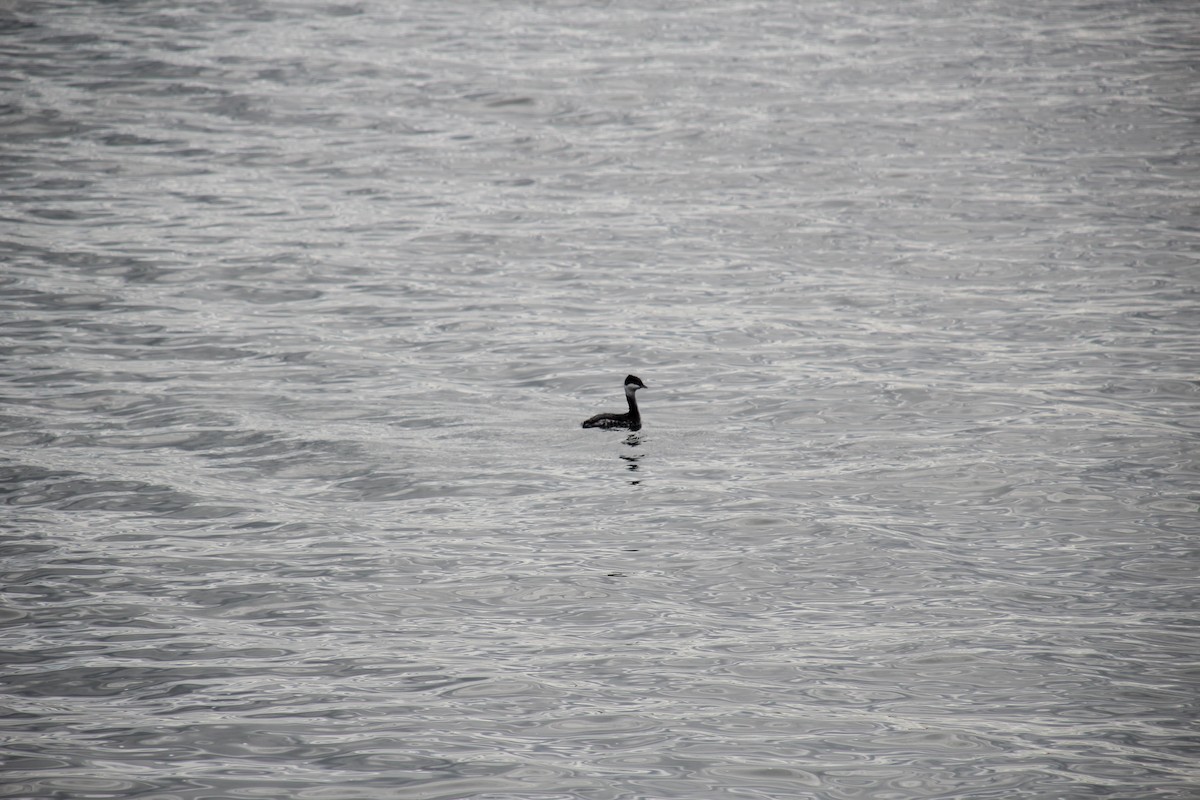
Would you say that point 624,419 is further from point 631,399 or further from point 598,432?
point 631,399

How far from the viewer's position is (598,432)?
1958 centimetres

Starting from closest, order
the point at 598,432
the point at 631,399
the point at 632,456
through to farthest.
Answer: the point at 632,456 < the point at 598,432 < the point at 631,399

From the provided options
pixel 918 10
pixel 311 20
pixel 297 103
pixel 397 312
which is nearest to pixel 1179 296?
pixel 397 312

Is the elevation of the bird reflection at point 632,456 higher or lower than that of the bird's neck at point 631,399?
lower

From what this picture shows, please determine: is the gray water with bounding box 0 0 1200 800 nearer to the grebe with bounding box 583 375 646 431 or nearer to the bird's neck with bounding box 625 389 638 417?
the grebe with bounding box 583 375 646 431

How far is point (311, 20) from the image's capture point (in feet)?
161

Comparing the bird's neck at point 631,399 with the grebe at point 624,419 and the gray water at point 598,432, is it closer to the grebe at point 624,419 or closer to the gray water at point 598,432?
the grebe at point 624,419

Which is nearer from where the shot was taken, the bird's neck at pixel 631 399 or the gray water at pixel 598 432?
the gray water at pixel 598 432

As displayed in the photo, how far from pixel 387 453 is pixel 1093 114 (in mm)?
25563

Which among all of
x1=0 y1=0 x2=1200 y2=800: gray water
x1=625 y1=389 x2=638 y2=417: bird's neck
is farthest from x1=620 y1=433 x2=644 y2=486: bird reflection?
x1=625 y1=389 x2=638 y2=417: bird's neck

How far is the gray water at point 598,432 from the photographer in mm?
11953

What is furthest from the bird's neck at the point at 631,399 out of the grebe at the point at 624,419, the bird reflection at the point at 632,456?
the bird reflection at the point at 632,456

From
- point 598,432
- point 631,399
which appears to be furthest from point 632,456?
point 631,399

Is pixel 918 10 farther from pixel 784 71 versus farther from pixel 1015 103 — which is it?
pixel 1015 103
